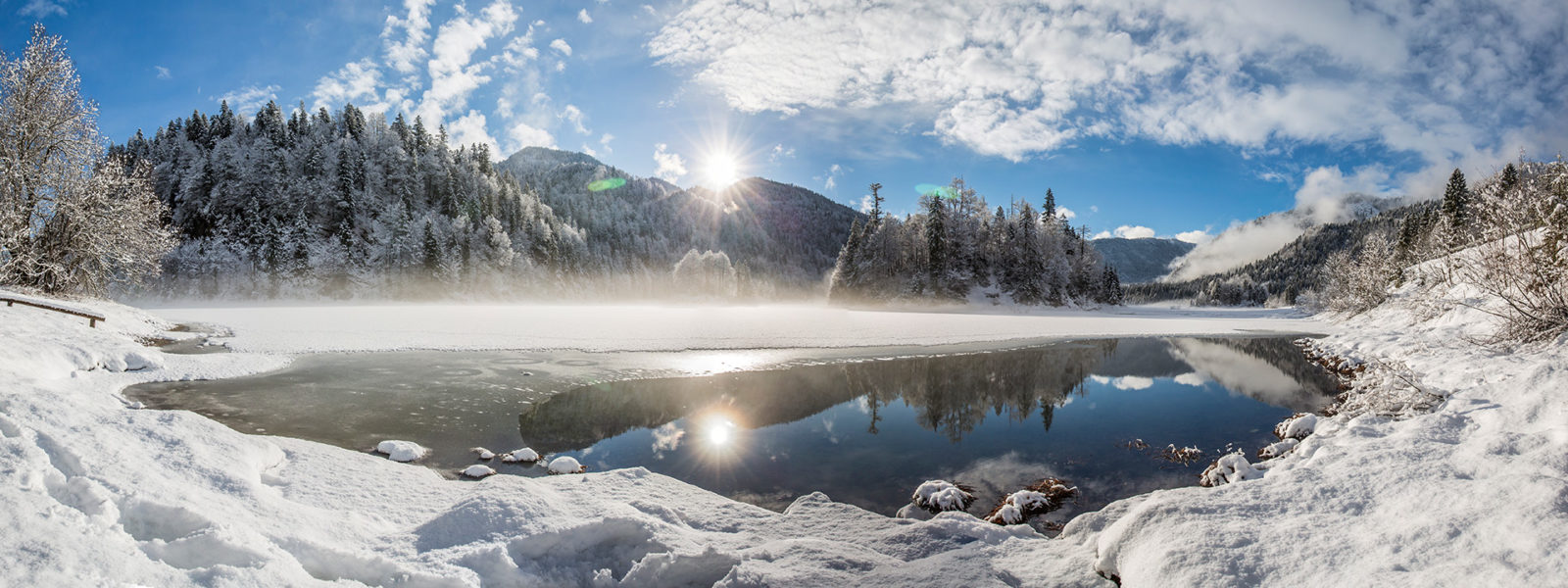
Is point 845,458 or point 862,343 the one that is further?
point 862,343

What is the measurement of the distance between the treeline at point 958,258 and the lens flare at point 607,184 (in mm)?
117362

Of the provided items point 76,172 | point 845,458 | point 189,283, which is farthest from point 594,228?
point 845,458

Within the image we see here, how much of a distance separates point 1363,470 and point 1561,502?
2399 millimetres

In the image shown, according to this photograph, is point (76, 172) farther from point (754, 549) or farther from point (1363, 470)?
point (1363, 470)

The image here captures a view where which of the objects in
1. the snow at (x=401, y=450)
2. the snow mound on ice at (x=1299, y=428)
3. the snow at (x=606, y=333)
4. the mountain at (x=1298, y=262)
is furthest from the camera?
the mountain at (x=1298, y=262)

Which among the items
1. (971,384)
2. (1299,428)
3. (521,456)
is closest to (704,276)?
(971,384)

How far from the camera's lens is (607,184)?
184000mm

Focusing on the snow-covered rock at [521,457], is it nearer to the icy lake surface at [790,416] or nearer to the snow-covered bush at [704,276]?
the icy lake surface at [790,416]

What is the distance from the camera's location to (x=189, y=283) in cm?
7800

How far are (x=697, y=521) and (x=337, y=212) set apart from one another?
107940mm

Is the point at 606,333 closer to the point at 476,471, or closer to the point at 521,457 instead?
the point at 521,457

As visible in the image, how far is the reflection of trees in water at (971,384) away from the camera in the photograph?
51.5 ft

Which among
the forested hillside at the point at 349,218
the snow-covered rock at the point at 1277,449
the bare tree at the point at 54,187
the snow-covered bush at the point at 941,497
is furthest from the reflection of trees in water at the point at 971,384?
the forested hillside at the point at 349,218

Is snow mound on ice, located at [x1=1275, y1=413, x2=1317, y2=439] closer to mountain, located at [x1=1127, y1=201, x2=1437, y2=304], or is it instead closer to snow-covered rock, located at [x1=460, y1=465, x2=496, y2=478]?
snow-covered rock, located at [x1=460, y1=465, x2=496, y2=478]
